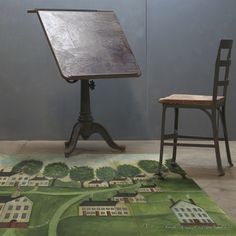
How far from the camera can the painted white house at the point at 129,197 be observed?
278 cm

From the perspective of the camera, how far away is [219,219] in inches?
96.6

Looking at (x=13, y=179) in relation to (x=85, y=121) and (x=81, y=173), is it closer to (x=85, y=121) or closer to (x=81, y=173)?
(x=81, y=173)

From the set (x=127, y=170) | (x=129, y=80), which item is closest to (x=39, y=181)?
(x=127, y=170)

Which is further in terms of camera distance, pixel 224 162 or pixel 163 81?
pixel 163 81

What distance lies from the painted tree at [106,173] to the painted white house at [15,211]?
2.27 feet

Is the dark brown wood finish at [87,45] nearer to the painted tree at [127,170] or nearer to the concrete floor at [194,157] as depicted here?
the painted tree at [127,170]

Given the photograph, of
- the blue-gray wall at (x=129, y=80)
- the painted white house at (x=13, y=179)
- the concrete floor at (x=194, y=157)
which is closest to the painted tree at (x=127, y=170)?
the concrete floor at (x=194, y=157)

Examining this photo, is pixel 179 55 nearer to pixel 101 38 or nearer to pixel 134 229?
pixel 101 38

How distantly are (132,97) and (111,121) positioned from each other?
1.15ft

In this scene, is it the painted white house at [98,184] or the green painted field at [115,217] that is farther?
the painted white house at [98,184]

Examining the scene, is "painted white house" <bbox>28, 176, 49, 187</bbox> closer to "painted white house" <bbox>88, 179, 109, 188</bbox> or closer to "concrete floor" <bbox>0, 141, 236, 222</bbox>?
"painted white house" <bbox>88, 179, 109, 188</bbox>

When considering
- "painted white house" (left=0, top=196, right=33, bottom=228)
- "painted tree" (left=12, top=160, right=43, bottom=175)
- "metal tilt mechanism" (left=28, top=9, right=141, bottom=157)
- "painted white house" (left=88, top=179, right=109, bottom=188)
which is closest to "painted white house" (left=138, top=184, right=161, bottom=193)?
"painted white house" (left=88, top=179, right=109, bottom=188)

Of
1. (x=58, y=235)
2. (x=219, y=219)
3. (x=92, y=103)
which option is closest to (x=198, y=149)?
(x=92, y=103)

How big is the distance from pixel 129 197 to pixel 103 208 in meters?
0.27
